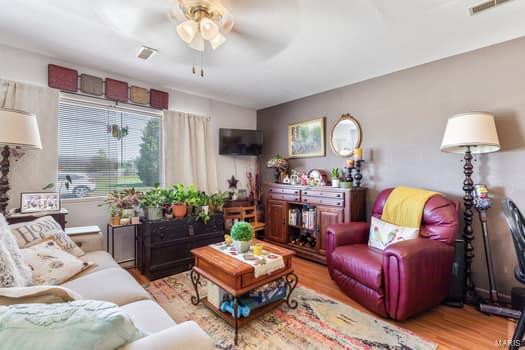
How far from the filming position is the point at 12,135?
1960mm

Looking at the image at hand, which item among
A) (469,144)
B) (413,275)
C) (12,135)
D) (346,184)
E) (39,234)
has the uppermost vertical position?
(12,135)

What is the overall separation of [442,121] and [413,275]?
1.75 meters

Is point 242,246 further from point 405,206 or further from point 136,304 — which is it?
point 405,206

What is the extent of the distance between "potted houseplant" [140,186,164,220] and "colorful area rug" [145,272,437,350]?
0.95 meters

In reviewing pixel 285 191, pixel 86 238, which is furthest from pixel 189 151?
pixel 86 238

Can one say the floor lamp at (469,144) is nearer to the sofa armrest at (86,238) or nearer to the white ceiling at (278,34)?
the white ceiling at (278,34)

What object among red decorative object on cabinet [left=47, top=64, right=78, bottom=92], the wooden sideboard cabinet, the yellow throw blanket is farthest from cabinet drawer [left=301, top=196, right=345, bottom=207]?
red decorative object on cabinet [left=47, top=64, right=78, bottom=92]

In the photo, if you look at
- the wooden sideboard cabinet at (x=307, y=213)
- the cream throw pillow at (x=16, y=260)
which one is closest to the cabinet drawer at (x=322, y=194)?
the wooden sideboard cabinet at (x=307, y=213)

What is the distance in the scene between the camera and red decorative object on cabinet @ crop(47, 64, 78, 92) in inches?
102

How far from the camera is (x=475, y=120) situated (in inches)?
82.0

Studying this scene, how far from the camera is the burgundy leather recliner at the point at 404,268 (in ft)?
6.03

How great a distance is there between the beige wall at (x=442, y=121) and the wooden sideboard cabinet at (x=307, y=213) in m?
0.50

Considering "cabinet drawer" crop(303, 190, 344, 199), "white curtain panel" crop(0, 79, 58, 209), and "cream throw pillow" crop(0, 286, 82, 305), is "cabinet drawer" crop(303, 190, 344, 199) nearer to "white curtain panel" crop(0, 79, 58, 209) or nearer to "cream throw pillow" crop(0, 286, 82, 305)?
"cream throw pillow" crop(0, 286, 82, 305)

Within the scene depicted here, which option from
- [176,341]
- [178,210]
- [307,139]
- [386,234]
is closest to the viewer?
[176,341]
